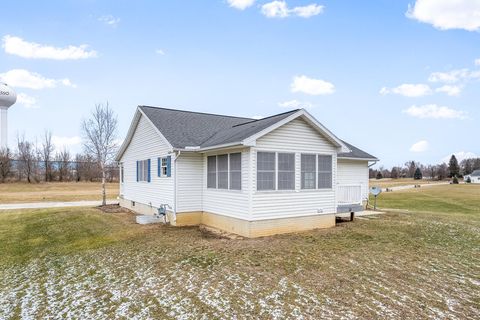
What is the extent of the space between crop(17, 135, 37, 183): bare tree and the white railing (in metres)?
50.0

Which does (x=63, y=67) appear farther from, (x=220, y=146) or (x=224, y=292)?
(x=224, y=292)

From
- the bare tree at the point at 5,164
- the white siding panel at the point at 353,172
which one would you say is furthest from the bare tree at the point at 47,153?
the white siding panel at the point at 353,172

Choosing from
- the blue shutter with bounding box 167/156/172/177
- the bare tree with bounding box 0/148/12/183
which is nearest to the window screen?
the blue shutter with bounding box 167/156/172/177

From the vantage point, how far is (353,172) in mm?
16688

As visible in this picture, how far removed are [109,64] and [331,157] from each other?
14675mm

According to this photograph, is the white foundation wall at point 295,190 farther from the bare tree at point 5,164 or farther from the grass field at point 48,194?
the bare tree at point 5,164

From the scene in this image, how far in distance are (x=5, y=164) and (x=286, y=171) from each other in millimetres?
51728

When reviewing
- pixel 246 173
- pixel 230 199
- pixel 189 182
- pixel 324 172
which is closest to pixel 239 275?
pixel 246 173

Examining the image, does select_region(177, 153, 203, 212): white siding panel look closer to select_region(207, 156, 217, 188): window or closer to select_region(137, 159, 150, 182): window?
select_region(207, 156, 217, 188): window

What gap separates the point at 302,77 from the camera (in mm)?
27516

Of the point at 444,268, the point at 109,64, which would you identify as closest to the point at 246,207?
the point at 444,268

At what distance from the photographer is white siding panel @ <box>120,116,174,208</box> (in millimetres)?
13305

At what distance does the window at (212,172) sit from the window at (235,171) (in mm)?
1148

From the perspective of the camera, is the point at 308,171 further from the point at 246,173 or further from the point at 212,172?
the point at 212,172
